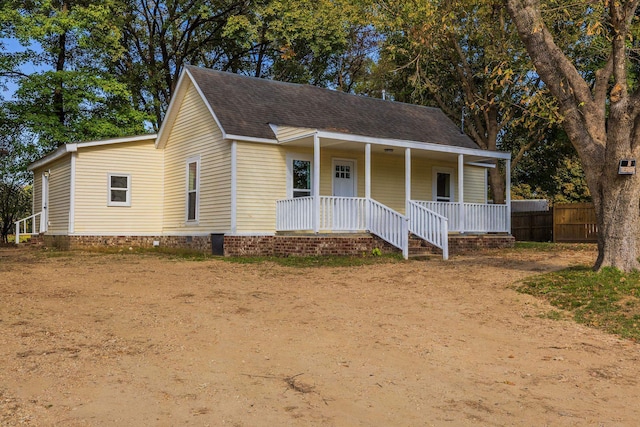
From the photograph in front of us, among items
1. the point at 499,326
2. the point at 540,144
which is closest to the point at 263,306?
the point at 499,326

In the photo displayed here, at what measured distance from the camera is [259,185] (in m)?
17.0

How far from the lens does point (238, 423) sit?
13.8ft

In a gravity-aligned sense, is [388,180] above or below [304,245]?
above

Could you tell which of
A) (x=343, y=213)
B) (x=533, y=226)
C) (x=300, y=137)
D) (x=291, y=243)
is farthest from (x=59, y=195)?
(x=533, y=226)

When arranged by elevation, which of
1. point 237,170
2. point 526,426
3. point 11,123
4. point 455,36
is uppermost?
point 455,36

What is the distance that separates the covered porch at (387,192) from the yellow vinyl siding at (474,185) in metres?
0.04

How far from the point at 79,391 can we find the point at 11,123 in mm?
23595

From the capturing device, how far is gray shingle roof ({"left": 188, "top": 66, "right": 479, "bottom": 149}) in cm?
1733

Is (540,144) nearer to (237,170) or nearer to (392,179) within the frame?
(392,179)

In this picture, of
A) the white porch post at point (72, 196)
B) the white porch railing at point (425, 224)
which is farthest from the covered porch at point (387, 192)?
the white porch post at point (72, 196)

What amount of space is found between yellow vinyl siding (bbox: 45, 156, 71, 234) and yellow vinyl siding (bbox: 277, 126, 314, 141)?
729cm

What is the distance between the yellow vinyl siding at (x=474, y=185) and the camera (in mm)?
22547

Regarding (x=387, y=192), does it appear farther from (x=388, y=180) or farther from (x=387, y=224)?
(x=387, y=224)

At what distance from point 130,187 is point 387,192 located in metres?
8.71
